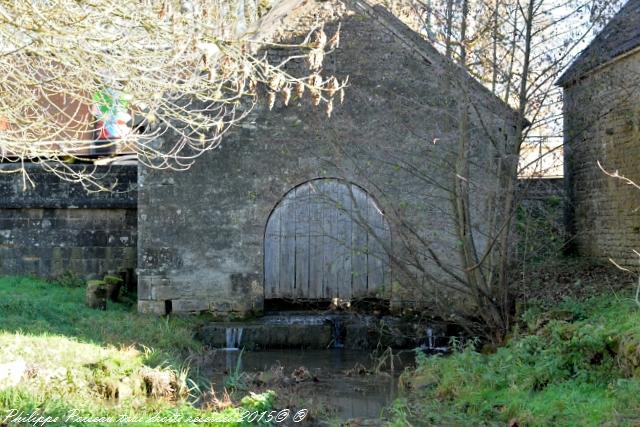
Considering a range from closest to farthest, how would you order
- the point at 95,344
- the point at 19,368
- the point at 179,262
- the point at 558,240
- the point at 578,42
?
the point at 19,368 < the point at 95,344 < the point at 578,42 < the point at 179,262 < the point at 558,240

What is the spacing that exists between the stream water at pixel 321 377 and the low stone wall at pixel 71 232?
3.91 meters

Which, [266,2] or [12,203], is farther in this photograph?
[266,2]

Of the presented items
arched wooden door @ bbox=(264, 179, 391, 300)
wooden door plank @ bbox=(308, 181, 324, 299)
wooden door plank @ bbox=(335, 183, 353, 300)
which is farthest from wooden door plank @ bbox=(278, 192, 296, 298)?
wooden door plank @ bbox=(335, 183, 353, 300)

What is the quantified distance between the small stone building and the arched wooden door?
4 centimetres

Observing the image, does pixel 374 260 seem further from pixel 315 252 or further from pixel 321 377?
pixel 321 377

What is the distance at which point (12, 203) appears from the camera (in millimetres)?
15008

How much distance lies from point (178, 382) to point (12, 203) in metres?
7.81

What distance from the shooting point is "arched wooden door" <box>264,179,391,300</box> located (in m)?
13.5

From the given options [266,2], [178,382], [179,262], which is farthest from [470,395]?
[266,2]

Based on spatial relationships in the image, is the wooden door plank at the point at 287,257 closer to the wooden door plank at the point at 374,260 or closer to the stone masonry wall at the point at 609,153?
the wooden door plank at the point at 374,260

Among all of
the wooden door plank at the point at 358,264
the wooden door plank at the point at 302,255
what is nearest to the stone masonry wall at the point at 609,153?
the wooden door plank at the point at 358,264

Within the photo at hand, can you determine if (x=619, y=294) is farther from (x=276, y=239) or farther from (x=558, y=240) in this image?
(x=276, y=239)

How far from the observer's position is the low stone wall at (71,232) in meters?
15.1

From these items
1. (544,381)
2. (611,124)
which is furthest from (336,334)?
(611,124)
